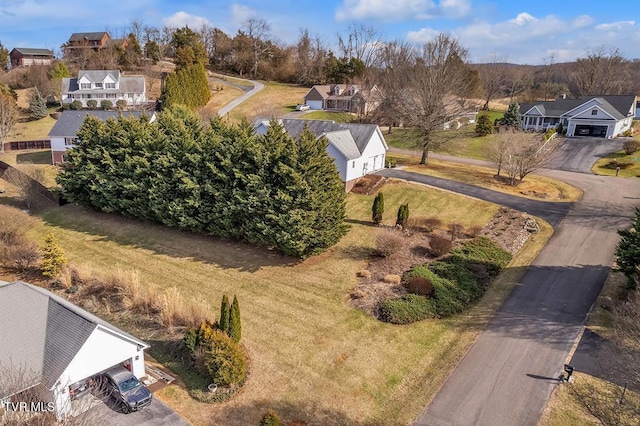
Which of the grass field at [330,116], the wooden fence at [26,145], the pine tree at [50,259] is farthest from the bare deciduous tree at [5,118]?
the grass field at [330,116]

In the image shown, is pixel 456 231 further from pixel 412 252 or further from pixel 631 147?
pixel 631 147

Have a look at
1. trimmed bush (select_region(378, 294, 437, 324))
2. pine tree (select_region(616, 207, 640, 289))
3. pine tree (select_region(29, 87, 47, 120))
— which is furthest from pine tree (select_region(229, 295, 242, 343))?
pine tree (select_region(29, 87, 47, 120))

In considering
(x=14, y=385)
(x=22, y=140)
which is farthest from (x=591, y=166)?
(x=22, y=140)

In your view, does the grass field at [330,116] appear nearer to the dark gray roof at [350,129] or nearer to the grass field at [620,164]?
the dark gray roof at [350,129]

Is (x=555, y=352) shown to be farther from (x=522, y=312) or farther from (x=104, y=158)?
(x=104, y=158)

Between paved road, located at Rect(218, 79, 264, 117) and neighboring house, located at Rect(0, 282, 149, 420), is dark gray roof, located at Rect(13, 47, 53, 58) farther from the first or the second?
neighboring house, located at Rect(0, 282, 149, 420)
